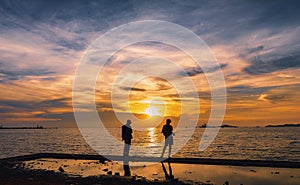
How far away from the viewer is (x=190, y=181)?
1367 centimetres

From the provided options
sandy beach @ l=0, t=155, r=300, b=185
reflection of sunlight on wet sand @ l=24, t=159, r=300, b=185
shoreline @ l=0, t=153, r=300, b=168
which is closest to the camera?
sandy beach @ l=0, t=155, r=300, b=185

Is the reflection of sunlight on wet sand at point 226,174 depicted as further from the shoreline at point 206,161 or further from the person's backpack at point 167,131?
the person's backpack at point 167,131

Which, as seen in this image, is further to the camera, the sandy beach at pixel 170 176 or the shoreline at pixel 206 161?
the shoreline at pixel 206 161

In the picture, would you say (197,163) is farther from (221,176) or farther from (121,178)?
(121,178)

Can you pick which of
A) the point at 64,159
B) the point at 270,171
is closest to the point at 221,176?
the point at 270,171

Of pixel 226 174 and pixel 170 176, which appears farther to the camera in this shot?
pixel 226 174

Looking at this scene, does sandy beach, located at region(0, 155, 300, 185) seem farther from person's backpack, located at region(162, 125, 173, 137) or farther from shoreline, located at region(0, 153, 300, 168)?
person's backpack, located at region(162, 125, 173, 137)

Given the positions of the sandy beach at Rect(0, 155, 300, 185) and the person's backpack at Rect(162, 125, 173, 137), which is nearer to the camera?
the sandy beach at Rect(0, 155, 300, 185)

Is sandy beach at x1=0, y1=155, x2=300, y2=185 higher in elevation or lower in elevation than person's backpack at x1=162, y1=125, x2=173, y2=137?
lower

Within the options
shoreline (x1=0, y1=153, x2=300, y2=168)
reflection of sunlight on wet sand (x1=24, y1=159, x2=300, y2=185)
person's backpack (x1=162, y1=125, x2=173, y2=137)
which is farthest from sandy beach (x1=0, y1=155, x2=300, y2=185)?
person's backpack (x1=162, y1=125, x2=173, y2=137)

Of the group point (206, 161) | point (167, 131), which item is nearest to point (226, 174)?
point (206, 161)

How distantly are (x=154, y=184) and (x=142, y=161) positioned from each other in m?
9.00

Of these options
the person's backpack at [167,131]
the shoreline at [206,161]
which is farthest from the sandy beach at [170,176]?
the person's backpack at [167,131]

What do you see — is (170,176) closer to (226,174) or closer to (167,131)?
(226,174)
